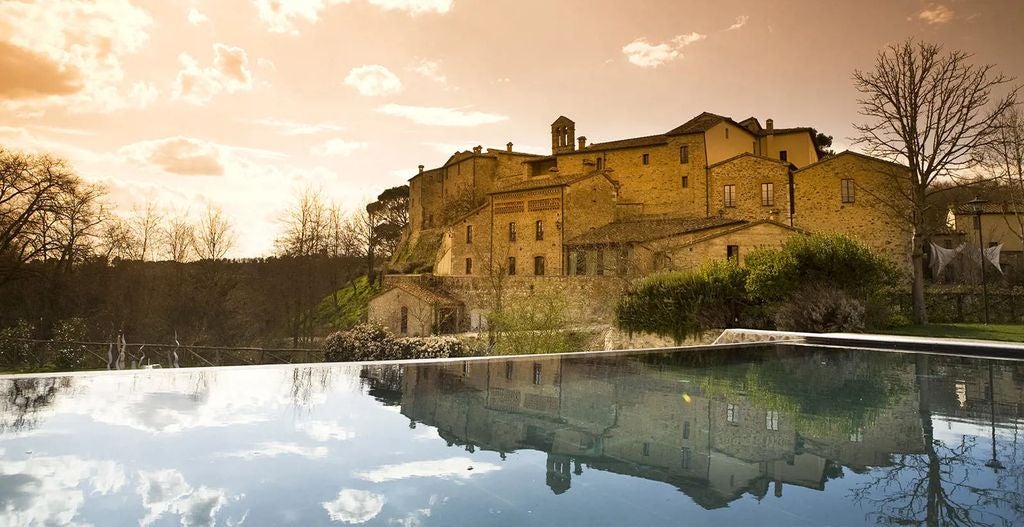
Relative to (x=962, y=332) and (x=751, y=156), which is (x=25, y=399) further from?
(x=751, y=156)

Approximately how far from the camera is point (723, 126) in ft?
112

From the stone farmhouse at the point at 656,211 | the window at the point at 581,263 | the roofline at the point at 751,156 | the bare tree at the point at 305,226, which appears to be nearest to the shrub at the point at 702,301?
the stone farmhouse at the point at 656,211

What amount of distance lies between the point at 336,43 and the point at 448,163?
22363 millimetres

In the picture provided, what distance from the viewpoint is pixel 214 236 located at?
35.4 metres

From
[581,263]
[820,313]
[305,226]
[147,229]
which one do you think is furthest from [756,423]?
[305,226]

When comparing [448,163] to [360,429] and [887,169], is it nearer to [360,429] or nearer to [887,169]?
[887,169]

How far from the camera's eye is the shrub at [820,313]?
1209 cm

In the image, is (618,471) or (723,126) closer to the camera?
(618,471)

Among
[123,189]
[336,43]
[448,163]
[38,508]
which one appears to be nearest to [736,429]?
[38,508]

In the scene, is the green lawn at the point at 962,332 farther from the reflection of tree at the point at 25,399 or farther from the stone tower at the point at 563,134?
the stone tower at the point at 563,134

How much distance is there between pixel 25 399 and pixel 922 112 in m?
21.7

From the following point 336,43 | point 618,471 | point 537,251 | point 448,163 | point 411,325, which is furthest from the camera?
point 448,163

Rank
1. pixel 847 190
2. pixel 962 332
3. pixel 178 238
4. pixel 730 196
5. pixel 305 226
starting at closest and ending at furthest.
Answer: pixel 962 332 → pixel 847 190 → pixel 730 196 → pixel 178 238 → pixel 305 226

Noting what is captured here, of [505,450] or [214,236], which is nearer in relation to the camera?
[505,450]
